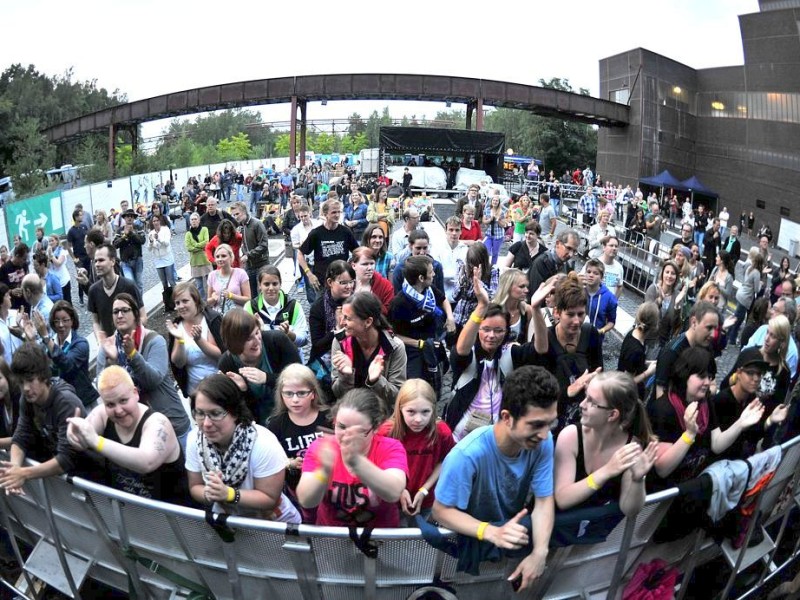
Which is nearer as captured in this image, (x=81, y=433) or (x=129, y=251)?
(x=81, y=433)

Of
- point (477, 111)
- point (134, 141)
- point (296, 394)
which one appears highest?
point (477, 111)

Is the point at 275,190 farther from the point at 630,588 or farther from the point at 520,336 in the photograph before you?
the point at 630,588

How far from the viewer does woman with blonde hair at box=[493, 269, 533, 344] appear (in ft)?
17.7

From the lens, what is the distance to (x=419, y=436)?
3615 mm

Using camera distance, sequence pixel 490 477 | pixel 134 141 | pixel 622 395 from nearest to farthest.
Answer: pixel 490 477 < pixel 622 395 < pixel 134 141

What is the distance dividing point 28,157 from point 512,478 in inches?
1378

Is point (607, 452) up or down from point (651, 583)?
up

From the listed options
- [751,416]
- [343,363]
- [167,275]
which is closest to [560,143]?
[167,275]

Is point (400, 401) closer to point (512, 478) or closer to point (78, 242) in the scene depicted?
point (512, 478)

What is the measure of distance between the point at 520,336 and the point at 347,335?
1.71 meters

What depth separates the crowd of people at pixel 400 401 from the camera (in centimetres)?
299

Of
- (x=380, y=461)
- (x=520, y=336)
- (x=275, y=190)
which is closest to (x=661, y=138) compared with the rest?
(x=275, y=190)

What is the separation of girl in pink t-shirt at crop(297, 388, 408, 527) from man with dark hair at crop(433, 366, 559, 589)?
0.28 metres

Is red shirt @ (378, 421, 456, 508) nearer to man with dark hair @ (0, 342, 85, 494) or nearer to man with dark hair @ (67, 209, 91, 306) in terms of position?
man with dark hair @ (0, 342, 85, 494)
